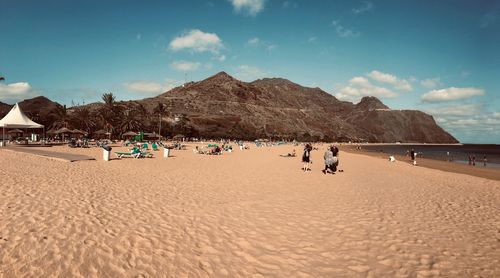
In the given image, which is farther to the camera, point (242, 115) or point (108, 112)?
point (242, 115)

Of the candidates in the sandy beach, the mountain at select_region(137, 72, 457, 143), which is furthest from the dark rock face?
the sandy beach

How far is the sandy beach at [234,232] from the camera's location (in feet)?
13.9

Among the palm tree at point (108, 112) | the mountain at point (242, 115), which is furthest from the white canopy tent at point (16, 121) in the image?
the mountain at point (242, 115)

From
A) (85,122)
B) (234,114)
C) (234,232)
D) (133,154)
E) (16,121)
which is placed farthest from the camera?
(234,114)

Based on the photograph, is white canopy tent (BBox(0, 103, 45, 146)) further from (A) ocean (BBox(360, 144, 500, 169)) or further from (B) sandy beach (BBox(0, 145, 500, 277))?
(A) ocean (BBox(360, 144, 500, 169))

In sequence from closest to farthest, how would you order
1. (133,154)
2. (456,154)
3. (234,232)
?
(234,232), (133,154), (456,154)

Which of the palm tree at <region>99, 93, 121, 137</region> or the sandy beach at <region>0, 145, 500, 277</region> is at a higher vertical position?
the palm tree at <region>99, 93, 121, 137</region>

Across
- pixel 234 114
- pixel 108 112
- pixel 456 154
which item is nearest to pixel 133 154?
pixel 108 112

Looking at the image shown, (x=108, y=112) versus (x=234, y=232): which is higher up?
(x=108, y=112)

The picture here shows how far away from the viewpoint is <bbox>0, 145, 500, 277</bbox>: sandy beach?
13.9ft

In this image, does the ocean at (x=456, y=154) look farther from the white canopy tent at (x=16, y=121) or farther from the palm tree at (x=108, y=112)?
the palm tree at (x=108, y=112)

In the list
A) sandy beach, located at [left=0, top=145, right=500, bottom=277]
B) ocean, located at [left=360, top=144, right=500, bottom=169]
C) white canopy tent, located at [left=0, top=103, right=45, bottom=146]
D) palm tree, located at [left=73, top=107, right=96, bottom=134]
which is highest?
palm tree, located at [left=73, top=107, right=96, bottom=134]

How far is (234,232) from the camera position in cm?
573

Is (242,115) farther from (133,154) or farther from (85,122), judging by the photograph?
(133,154)
